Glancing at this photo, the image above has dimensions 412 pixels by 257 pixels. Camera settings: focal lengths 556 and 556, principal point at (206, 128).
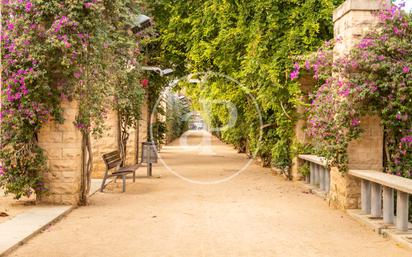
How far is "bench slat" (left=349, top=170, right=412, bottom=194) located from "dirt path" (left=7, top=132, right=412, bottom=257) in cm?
69

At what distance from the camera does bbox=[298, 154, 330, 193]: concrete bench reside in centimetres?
1147

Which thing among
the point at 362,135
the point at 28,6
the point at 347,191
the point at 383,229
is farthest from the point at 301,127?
the point at 28,6

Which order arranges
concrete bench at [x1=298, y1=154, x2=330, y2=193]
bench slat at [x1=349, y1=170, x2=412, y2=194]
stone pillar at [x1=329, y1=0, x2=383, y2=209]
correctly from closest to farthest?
bench slat at [x1=349, y1=170, x2=412, y2=194]
stone pillar at [x1=329, y1=0, x2=383, y2=209]
concrete bench at [x1=298, y1=154, x2=330, y2=193]

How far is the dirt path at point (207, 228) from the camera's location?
20.8 feet

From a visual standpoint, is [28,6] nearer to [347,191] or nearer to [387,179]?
[347,191]

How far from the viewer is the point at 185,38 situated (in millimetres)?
18984

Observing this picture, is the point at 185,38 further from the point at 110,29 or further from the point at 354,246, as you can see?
the point at 354,246

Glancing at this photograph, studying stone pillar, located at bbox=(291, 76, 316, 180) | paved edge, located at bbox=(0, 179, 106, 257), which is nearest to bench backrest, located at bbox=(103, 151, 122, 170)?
paved edge, located at bbox=(0, 179, 106, 257)

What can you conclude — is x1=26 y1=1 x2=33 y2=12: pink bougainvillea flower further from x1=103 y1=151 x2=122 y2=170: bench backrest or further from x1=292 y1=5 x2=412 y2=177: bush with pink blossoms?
x1=292 y1=5 x2=412 y2=177: bush with pink blossoms

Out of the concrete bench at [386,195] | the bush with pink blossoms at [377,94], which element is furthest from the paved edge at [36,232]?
the concrete bench at [386,195]

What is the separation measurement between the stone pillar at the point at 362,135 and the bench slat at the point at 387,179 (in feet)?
1.01

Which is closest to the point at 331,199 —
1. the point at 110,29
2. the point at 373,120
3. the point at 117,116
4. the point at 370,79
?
the point at 373,120

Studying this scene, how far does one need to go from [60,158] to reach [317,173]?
5788 mm

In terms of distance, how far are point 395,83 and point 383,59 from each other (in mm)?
451
